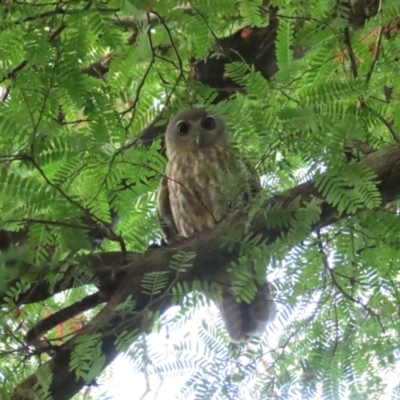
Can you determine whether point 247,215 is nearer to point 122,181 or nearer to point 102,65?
point 122,181

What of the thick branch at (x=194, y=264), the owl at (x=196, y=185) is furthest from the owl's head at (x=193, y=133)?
the thick branch at (x=194, y=264)

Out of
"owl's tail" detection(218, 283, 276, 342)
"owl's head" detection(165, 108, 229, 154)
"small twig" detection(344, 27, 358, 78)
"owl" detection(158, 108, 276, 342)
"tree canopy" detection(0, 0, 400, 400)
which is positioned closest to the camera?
"tree canopy" detection(0, 0, 400, 400)

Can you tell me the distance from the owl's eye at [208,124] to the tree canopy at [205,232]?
2.95 feet

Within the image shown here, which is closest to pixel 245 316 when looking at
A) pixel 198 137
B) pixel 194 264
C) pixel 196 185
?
pixel 196 185

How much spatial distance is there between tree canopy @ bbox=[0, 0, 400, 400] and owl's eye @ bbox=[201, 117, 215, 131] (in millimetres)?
899

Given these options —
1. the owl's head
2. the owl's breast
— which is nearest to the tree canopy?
the owl's breast

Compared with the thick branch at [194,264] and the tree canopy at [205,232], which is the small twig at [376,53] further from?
the thick branch at [194,264]

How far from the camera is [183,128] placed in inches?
125

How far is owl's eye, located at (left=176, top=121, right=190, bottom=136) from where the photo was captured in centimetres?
314

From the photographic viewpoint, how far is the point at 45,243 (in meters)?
1.82

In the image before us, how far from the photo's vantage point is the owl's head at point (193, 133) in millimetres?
3119

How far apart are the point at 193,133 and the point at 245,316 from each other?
1.02m

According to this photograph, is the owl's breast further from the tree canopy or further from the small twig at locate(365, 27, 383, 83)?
the small twig at locate(365, 27, 383, 83)

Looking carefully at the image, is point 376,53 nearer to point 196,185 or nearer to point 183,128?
point 196,185
